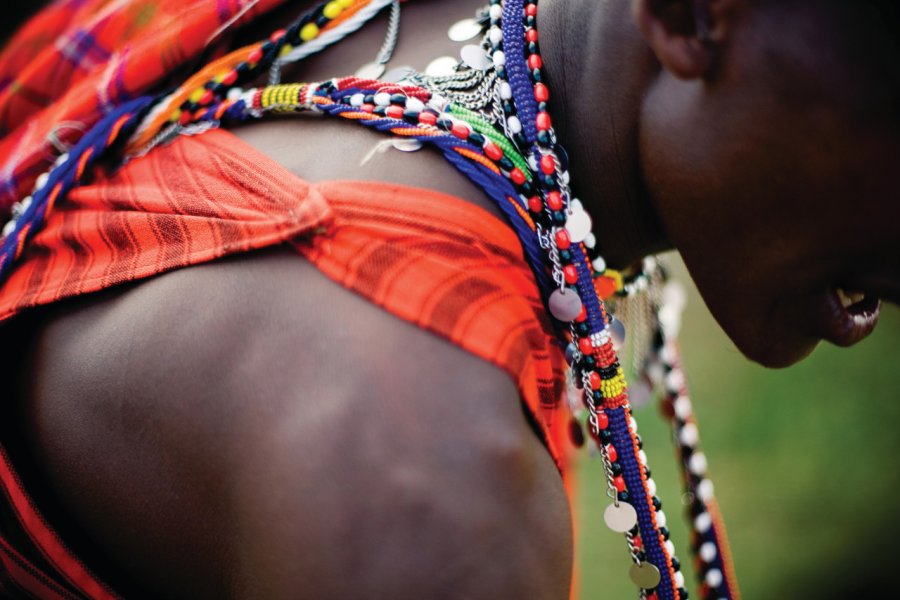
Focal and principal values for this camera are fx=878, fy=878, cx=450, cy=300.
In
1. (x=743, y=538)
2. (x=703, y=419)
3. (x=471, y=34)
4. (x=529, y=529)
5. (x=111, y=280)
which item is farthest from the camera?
(x=703, y=419)

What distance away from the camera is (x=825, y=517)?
10.3ft

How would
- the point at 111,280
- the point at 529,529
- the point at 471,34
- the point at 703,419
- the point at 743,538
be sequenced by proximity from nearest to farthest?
1. the point at 529,529
2. the point at 111,280
3. the point at 471,34
4. the point at 743,538
5. the point at 703,419

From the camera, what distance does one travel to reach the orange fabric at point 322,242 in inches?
39.0

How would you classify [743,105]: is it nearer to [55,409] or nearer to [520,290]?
[520,290]

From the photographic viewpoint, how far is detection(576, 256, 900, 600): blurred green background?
9.78ft

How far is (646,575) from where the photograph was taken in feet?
4.12

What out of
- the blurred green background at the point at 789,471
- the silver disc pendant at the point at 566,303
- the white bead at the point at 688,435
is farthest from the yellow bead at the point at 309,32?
the blurred green background at the point at 789,471

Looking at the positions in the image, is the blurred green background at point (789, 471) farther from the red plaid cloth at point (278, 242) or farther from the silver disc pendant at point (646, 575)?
the red plaid cloth at point (278, 242)

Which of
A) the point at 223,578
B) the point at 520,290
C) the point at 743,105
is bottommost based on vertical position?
the point at 223,578

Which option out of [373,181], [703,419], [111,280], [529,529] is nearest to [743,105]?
[373,181]

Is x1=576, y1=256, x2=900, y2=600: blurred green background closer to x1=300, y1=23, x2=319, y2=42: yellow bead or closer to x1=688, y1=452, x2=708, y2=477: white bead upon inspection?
→ x1=688, y1=452, x2=708, y2=477: white bead

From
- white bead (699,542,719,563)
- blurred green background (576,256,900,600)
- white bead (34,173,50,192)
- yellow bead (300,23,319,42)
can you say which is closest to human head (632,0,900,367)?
yellow bead (300,23,319,42)

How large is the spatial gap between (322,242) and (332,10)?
46 centimetres

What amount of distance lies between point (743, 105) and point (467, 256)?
372mm
